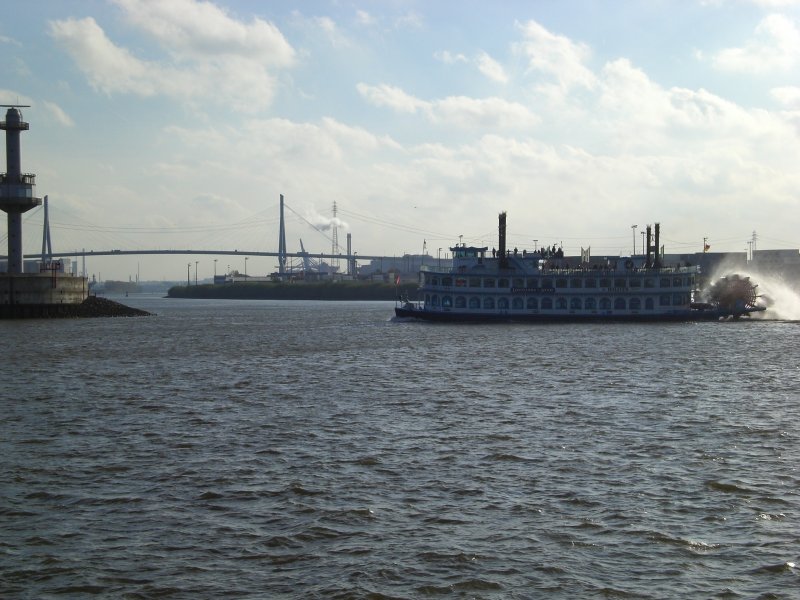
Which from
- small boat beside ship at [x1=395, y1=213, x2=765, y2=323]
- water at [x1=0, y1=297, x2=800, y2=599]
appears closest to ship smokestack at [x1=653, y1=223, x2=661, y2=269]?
small boat beside ship at [x1=395, y1=213, x2=765, y2=323]

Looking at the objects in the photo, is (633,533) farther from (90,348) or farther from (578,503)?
(90,348)

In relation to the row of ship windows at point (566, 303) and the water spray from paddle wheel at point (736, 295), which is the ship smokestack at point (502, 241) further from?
the water spray from paddle wheel at point (736, 295)

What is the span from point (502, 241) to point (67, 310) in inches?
1863

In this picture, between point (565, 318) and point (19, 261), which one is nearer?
point (565, 318)

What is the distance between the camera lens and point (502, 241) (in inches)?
3484

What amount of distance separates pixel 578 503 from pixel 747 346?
44.7 meters

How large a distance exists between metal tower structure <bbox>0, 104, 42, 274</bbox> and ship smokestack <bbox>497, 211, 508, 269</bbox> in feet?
161

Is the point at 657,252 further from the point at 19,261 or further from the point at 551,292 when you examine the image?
the point at 19,261

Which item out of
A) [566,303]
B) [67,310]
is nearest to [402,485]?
[566,303]

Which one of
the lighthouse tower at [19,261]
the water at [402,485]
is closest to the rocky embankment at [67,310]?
the lighthouse tower at [19,261]

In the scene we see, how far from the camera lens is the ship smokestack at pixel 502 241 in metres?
88.1

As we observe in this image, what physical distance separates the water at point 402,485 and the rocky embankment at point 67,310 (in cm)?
5078

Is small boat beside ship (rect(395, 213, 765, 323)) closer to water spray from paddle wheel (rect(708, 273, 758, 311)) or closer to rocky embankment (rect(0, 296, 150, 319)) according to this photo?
water spray from paddle wheel (rect(708, 273, 758, 311))

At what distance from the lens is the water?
44.4ft
